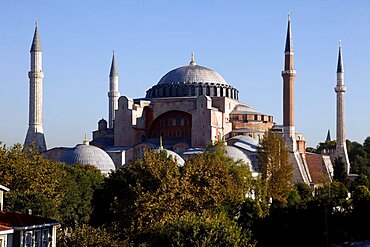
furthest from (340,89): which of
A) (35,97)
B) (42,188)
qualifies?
(42,188)

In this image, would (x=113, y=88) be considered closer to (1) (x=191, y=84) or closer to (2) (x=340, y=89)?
(1) (x=191, y=84)

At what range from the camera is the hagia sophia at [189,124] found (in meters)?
46.9

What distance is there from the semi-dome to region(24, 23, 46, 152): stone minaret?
936cm

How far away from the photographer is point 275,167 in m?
36.2

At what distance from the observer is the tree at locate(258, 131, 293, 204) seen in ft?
113

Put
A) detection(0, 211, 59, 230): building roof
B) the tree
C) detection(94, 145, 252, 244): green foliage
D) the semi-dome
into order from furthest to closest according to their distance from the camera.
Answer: the semi-dome
the tree
detection(94, 145, 252, 244): green foliage
detection(0, 211, 59, 230): building roof

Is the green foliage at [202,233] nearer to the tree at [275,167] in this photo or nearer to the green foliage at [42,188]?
the green foliage at [42,188]

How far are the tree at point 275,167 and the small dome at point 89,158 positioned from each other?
381 inches

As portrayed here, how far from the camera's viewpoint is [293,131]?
163 ft

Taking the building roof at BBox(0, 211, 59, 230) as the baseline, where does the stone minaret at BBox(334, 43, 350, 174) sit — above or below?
above

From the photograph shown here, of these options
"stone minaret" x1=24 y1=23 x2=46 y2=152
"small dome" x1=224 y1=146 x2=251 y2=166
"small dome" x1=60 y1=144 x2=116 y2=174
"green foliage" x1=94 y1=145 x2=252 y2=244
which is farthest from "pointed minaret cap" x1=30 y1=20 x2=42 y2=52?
"green foliage" x1=94 y1=145 x2=252 y2=244

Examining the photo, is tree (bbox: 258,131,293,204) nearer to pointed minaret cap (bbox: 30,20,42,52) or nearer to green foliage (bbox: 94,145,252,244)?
green foliage (bbox: 94,145,252,244)

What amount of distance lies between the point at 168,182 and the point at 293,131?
3062cm

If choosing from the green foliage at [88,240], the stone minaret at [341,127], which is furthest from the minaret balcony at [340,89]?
the green foliage at [88,240]
